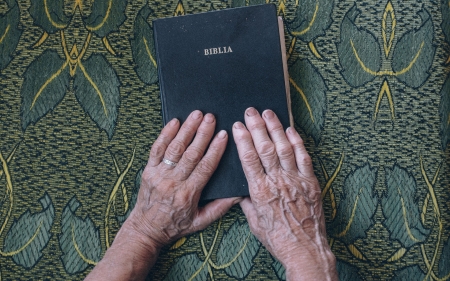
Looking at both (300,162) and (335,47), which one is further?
(335,47)

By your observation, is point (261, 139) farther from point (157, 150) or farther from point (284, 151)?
point (157, 150)

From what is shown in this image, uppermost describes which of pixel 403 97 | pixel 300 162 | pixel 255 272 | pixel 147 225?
pixel 403 97

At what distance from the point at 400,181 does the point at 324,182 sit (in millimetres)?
199

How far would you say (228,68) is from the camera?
3.51 feet

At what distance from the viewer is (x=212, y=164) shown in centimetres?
106

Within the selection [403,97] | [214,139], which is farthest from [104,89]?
[403,97]

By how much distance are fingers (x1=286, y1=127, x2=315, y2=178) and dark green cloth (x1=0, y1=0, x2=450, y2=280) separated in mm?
97

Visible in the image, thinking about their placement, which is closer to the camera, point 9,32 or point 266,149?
point 266,149

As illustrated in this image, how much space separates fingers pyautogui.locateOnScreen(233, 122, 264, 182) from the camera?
1.04 m

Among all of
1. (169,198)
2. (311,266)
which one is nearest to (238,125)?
(169,198)

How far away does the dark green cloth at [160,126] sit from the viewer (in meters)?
1.14

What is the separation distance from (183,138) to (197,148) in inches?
1.7

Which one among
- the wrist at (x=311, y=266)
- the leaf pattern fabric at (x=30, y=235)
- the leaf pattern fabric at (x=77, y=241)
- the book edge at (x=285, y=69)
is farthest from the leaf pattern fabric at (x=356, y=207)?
the leaf pattern fabric at (x=30, y=235)

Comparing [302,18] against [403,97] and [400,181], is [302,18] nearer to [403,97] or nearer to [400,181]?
[403,97]
